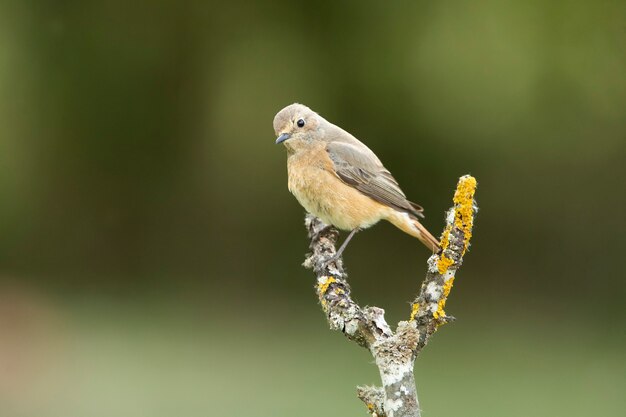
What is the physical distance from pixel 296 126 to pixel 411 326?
2.32 metres

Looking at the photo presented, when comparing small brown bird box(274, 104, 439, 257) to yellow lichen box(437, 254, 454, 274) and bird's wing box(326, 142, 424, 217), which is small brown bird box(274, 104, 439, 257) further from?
yellow lichen box(437, 254, 454, 274)

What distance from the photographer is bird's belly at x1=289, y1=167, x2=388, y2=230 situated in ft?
15.1

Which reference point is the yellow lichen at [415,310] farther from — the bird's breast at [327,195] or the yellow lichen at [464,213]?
the bird's breast at [327,195]

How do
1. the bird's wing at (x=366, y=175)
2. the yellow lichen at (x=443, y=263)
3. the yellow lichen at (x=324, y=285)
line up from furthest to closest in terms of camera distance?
1. the bird's wing at (x=366, y=175)
2. the yellow lichen at (x=324, y=285)
3. the yellow lichen at (x=443, y=263)

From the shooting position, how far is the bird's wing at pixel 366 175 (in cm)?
471

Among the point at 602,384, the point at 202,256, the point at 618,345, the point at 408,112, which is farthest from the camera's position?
the point at 202,256

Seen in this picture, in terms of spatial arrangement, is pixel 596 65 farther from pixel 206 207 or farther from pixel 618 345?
pixel 206 207

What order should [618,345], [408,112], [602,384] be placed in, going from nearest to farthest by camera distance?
[602,384] < [618,345] < [408,112]

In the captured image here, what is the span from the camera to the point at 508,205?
8.62 meters

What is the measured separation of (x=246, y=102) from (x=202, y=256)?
1492mm

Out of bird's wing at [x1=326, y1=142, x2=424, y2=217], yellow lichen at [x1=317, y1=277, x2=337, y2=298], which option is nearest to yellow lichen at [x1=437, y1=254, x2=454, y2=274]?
yellow lichen at [x1=317, y1=277, x2=337, y2=298]

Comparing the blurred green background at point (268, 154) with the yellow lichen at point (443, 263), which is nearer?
the yellow lichen at point (443, 263)

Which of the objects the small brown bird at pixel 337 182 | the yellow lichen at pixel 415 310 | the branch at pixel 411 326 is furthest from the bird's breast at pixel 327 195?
the yellow lichen at pixel 415 310

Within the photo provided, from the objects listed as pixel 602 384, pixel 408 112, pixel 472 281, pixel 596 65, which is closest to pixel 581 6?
pixel 596 65
